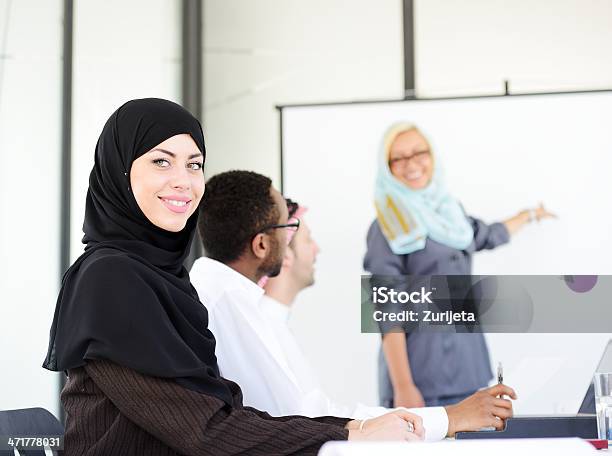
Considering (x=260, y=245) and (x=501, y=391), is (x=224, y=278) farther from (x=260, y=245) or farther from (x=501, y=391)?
(x=501, y=391)

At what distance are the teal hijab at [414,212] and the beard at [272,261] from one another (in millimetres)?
1552

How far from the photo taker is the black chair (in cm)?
172

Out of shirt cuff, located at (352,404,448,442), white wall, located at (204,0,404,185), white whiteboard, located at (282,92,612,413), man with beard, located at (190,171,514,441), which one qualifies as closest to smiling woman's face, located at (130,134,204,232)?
man with beard, located at (190,171,514,441)

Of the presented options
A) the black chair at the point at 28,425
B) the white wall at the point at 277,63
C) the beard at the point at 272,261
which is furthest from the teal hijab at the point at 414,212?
the black chair at the point at 28,425

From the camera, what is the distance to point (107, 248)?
1809 mm

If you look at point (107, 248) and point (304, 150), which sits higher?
point (304, 150)

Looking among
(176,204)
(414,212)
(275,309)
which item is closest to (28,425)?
(176,204)

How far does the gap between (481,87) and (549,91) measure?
0.34 metres

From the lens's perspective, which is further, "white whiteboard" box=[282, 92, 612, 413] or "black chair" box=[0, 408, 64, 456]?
"white whiteboard" box=[282, 92, 612, 413]

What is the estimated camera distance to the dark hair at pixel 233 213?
265 centimetres

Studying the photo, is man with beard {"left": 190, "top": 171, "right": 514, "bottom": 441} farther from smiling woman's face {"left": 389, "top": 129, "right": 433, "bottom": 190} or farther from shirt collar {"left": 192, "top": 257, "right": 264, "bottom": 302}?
smiling woman's face {"left": 389, "top": 129, "right": 433, "bottom": 190}

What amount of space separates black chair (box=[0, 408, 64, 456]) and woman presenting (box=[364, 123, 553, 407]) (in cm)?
243

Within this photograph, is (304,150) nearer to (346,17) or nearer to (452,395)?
(346,17)

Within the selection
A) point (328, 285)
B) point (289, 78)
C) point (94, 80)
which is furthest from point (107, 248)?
point (289, 78)
